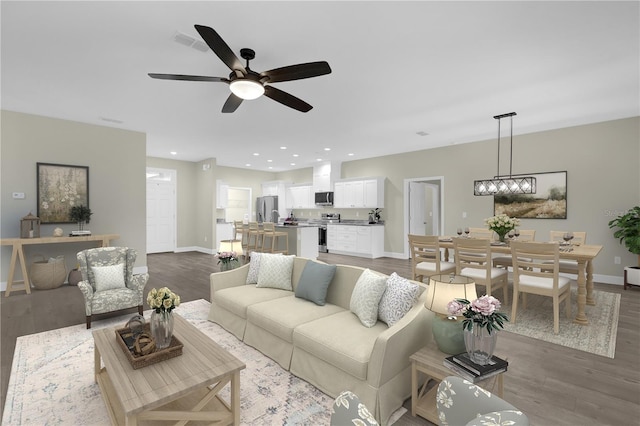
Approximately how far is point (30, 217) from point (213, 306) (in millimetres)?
3563

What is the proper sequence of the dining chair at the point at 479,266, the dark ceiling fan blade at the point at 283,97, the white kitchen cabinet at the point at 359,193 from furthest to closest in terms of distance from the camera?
the white kitchen cabinet at the point at 359,193, the dining chair at the point at 479,266, the dark ceiling fan blade at the point at 283,97

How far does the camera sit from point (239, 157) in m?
8.59

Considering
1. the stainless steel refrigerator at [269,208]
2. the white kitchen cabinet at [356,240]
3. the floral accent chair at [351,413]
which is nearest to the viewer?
the floral accent chair at [351,413]

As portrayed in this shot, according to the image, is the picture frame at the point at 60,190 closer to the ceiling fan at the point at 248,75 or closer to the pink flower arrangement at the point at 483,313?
the ceiling fan at the point at 248,75

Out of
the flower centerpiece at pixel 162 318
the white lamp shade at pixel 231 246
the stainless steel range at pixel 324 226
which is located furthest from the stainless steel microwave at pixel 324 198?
the flower centerpiece at pixel 162 318

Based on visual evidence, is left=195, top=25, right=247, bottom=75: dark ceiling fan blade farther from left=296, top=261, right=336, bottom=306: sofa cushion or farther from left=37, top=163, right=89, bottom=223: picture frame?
left=37, top=163, right=89, bottom=223: picture frame

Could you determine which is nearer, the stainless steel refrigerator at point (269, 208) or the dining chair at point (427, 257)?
the dining chair at point (427, 257)

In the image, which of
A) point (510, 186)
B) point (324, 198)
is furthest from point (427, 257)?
point (324, 198)

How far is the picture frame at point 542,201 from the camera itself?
561cm

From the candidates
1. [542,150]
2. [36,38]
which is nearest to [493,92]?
[542,150]

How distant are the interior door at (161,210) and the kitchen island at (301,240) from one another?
3764mm

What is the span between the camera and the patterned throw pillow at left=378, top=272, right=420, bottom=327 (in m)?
2.27

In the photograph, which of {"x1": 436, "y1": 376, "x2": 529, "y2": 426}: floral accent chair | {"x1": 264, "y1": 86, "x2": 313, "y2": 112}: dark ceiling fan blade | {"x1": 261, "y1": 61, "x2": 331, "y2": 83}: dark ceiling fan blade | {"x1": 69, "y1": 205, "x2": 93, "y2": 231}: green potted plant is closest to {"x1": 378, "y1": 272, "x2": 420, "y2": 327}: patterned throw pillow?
{"x1": 436, "y1": 376, "x2": 529, "y2": 426}: floral accent chair

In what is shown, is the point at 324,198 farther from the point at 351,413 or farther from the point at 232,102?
the point at 351,413
